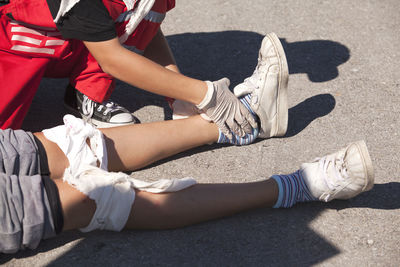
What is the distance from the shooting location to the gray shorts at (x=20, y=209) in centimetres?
147

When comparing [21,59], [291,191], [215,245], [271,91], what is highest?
[21,59]

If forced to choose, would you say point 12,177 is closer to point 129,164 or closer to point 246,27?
point 129,164

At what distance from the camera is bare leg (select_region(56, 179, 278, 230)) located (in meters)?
1.57

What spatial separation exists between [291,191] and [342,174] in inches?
6.8

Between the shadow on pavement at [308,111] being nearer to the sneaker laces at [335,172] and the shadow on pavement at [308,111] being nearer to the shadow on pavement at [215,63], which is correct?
the shadow on pavement at [215,63]

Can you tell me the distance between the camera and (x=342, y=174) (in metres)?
1.75

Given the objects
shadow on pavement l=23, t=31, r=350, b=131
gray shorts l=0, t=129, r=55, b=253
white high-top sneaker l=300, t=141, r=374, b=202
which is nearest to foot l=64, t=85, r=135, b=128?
shadow on pavement l=23, t=31, r=350, b=131

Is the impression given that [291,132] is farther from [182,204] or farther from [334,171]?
[182,204]

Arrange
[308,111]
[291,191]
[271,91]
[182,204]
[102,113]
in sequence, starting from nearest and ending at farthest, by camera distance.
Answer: [182,204] < [291,191] < [271,91] < [102,113] < [308,111]

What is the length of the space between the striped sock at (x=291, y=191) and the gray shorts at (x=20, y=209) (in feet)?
2.39

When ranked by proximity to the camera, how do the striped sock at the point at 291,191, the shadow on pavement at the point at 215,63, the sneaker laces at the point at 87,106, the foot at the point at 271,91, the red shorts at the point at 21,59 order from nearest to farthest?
the striped sock at the point at 291,191 < the red shorts at the point at 21,59 < the foot at the point at 271,91 < the sneaker laces at the point at 87,106 < the shadow on pavement at the point at 215,63

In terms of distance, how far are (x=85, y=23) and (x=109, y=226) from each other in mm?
663

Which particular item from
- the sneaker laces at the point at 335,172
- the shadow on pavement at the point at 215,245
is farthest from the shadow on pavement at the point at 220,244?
the sneaker laces at the point at 335,172

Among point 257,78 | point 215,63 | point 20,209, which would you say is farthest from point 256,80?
point 20,209
